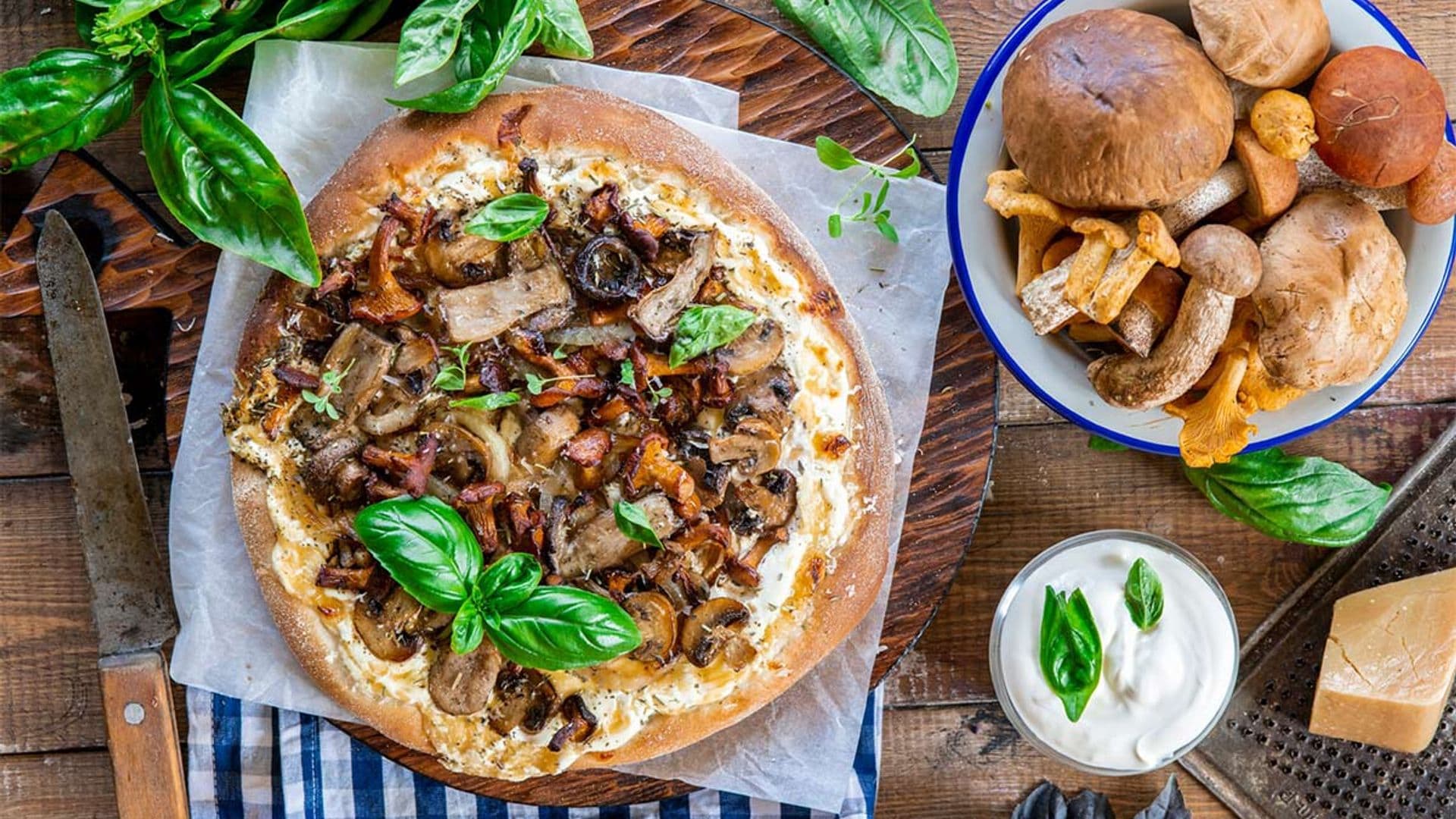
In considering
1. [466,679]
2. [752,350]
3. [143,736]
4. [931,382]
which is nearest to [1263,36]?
[931,382]

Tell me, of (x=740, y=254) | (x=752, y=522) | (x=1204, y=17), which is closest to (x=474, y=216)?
(x=740, y=254)

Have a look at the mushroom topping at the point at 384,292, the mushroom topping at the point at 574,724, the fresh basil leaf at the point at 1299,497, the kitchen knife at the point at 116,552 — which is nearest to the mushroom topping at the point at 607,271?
the mushroom topping at the point at 384,292

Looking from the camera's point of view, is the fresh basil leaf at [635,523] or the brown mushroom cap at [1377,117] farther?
the fresh basil leaf at [635,523]

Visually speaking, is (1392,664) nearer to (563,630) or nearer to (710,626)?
(710,626)

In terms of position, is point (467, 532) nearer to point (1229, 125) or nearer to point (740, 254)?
point (740, 254)

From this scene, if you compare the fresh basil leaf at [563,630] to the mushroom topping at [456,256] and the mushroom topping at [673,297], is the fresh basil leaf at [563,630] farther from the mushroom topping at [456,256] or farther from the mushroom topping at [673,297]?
the mushroom topping at [456,256]

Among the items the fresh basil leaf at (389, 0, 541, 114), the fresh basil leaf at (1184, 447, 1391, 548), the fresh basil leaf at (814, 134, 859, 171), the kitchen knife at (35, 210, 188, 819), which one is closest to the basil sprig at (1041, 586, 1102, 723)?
the fresh basil leaf at (1184, 447, 1391, 548)

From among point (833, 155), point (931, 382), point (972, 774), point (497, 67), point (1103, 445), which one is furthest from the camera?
point (972, 774)
